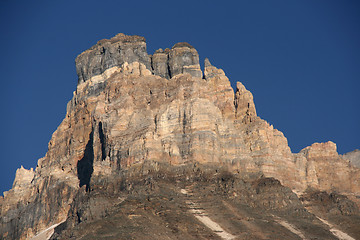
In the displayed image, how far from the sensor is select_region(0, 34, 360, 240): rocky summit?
455 feet

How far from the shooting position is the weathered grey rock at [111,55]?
18688 cm

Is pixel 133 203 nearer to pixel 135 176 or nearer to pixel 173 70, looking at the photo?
pixel 135 176

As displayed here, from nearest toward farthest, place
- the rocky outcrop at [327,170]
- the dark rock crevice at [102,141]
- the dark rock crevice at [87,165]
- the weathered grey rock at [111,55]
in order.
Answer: the dark rock crevice at [102,141]
the rocky outcrop at [327,170]
the dark rock crevice at [87,165]
the weathered grey rock at [111,55]

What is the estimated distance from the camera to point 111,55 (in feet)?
618

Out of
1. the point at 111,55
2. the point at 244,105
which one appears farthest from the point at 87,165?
the point at 244,105

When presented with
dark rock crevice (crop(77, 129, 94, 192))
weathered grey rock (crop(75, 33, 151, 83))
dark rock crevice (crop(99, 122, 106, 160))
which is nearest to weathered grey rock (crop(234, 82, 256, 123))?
weathered grey rock (crop(75, 33, 151, 83))

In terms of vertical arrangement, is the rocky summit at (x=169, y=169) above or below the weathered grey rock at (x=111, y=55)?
below

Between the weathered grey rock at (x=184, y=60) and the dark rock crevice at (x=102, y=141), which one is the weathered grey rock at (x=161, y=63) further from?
the dark rock crevice at (x=102, y=141)

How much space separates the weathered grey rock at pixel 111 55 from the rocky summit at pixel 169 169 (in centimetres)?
27

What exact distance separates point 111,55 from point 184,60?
54.7 feet

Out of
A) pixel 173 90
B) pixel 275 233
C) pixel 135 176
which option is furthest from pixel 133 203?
pixel 173 90

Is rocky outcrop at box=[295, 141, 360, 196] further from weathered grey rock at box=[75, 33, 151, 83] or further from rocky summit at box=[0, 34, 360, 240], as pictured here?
weathered grey rock at box=[75, 33, 151, 83]

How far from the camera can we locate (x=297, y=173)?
16588 centimetres

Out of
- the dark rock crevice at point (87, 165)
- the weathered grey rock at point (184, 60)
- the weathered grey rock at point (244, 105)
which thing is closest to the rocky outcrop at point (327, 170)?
the weathered grey rock at point (244, 105)
